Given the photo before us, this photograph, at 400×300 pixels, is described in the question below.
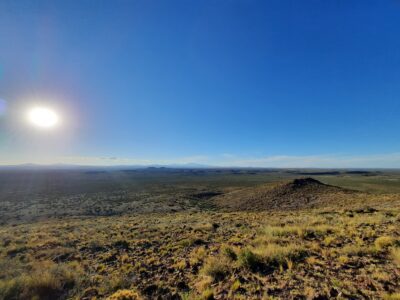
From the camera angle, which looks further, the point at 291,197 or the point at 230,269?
the point at 291,197

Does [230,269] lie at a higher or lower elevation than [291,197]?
higher

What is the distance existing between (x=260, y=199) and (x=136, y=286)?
31332 mm

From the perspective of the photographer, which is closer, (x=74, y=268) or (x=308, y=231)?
(x=74, y=268)

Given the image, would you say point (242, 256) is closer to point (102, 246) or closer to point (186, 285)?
point (186, 285)

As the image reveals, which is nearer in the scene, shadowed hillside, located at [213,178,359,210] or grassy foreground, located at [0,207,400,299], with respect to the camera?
grassy foreground, located at [0,207,400,299]

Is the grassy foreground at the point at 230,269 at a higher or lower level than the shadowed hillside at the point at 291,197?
higher

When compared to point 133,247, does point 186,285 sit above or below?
above

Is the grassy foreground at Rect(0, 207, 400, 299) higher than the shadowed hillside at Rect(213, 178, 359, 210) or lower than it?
higher

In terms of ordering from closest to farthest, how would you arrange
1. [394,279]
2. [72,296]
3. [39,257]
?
1. [394,279]
2. [72,296]
3. [39,257]

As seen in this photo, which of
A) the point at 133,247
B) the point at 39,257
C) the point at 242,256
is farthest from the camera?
the point at 133,247

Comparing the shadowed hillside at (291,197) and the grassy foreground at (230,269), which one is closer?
the grassy foreground at (230,269)

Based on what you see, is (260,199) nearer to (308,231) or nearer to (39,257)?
(308,231)

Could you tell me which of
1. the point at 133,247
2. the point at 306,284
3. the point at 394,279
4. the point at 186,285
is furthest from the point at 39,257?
the point at 394,279

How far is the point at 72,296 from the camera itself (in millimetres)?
6121
